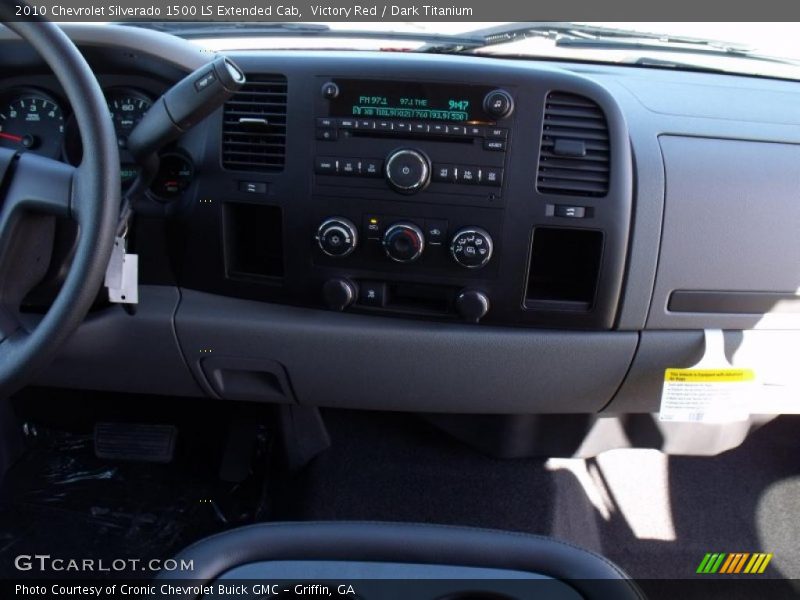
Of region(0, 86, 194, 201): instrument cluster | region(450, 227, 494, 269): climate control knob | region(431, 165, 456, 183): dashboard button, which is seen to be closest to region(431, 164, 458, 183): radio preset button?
region(431, 165, 456, 183): dashboard button

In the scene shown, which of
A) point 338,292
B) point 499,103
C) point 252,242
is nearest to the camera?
point 499,103

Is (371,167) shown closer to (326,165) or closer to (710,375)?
(326,165)

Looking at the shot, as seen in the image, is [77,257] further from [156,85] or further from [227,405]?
[227,405]

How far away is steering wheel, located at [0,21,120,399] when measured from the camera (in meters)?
1.08

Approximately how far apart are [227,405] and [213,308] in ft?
1.90

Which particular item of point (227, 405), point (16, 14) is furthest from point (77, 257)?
point (227, 405)

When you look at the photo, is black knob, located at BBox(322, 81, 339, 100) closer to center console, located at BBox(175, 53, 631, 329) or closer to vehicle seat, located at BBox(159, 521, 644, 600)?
center console, located at BBox(175, 53, 631, 329)

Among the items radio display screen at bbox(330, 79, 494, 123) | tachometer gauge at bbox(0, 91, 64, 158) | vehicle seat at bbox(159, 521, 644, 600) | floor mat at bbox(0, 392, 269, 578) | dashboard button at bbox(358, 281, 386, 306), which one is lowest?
floor mat at bbox(0, 392, 269, 578)

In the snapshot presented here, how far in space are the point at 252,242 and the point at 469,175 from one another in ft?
1.68

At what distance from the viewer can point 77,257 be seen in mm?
1102

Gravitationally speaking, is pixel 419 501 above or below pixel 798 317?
below

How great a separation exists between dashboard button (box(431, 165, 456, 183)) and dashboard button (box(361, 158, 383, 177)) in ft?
0.34

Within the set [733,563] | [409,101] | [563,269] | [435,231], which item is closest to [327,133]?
[409,101]

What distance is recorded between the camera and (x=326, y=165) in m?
1.40
